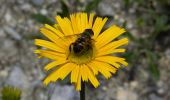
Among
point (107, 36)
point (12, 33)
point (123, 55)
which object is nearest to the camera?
point (107, 36)

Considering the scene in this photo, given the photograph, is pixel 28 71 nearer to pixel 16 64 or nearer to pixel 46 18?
pixel 16 64

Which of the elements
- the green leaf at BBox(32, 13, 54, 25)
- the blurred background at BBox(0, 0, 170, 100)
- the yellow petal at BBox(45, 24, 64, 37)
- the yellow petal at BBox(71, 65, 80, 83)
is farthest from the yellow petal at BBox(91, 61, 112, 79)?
the green leaf at BBox(32, 13, 54, 25)

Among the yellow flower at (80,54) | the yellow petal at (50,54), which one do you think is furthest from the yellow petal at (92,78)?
the yellow petal at (50,54)

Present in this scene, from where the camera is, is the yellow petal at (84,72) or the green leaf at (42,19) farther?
the green leaf at (42,19)

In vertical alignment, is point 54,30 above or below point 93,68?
above

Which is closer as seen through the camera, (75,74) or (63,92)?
(75,74)

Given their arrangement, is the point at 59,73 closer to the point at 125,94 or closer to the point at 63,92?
the point at 63,92

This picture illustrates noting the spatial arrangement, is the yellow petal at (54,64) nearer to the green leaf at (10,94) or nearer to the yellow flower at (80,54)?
the yellow flower at (80,54)

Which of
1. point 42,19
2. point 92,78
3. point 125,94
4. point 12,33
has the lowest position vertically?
point 125,94

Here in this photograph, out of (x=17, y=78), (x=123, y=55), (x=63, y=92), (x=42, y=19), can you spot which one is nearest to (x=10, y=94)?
(x=63, y=92)
